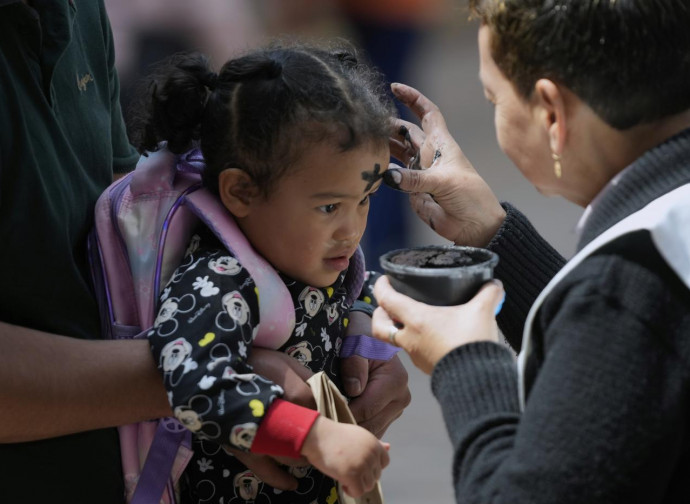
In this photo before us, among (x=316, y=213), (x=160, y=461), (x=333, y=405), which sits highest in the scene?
(x=316, y=213)

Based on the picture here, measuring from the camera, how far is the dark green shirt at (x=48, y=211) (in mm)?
1839

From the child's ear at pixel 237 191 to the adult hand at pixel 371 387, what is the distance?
0.45 m

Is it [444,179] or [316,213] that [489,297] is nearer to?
[316,213]

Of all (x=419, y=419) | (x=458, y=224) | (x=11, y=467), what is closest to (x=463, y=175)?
(x=458, y=224)

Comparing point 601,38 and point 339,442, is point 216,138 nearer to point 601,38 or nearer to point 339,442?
point 339,442

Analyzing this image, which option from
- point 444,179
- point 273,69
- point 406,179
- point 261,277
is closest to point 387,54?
point 444,179

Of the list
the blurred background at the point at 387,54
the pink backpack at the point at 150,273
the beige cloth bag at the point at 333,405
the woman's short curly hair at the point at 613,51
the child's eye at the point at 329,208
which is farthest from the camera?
the blurred background at the point at 387,54

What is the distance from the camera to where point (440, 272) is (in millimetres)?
1730

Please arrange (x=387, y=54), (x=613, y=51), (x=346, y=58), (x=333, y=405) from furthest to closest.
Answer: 1. (x=387, y=54)
2. (x=346, y=58)
3. (x=333, y=405)
4. (x=613, y=51)

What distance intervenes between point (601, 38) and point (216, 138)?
39.6 inches

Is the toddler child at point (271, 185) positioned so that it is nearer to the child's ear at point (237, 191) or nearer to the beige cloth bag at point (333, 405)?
the child's ear at point (237, 191)

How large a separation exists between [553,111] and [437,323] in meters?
0.45

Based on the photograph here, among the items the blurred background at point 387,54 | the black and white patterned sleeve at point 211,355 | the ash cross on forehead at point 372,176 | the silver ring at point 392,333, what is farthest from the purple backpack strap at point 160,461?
the blurred background at point 387,54

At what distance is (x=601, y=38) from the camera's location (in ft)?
5.06
